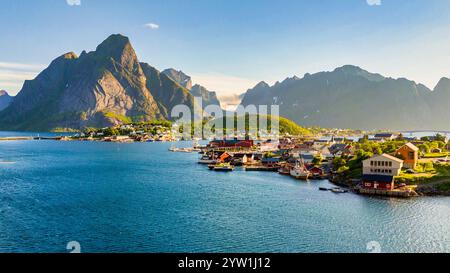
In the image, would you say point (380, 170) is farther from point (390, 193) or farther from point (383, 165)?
point (390, 193)

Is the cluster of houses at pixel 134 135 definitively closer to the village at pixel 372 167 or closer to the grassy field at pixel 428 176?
the village at pixel 372 167

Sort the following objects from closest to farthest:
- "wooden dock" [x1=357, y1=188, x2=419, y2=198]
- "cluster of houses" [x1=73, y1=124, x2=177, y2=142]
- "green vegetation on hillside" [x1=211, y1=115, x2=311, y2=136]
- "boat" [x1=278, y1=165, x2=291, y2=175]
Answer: "wooden dock" [x1=357, y1=188, x2=419, y2=198], "boat" [x1=278, y1=165, x2=291, y2=175], "cluster of houses" [x1=73, y1=124, x2=177, y2=142], "green vegetation on hillside" [x1=211, y1=115, x2=311, y2=136]

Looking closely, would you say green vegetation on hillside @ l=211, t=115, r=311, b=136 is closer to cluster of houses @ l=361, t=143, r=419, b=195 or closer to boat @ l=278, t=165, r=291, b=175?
boat @ l=278, t=165, r=291, b=175

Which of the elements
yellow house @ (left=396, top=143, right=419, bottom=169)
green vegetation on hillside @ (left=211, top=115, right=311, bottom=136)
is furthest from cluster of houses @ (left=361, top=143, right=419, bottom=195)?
green vegetation on hillside @ (left=211, top=115, right=311, bottom=136)

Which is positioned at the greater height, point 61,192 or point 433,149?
point 433,149
